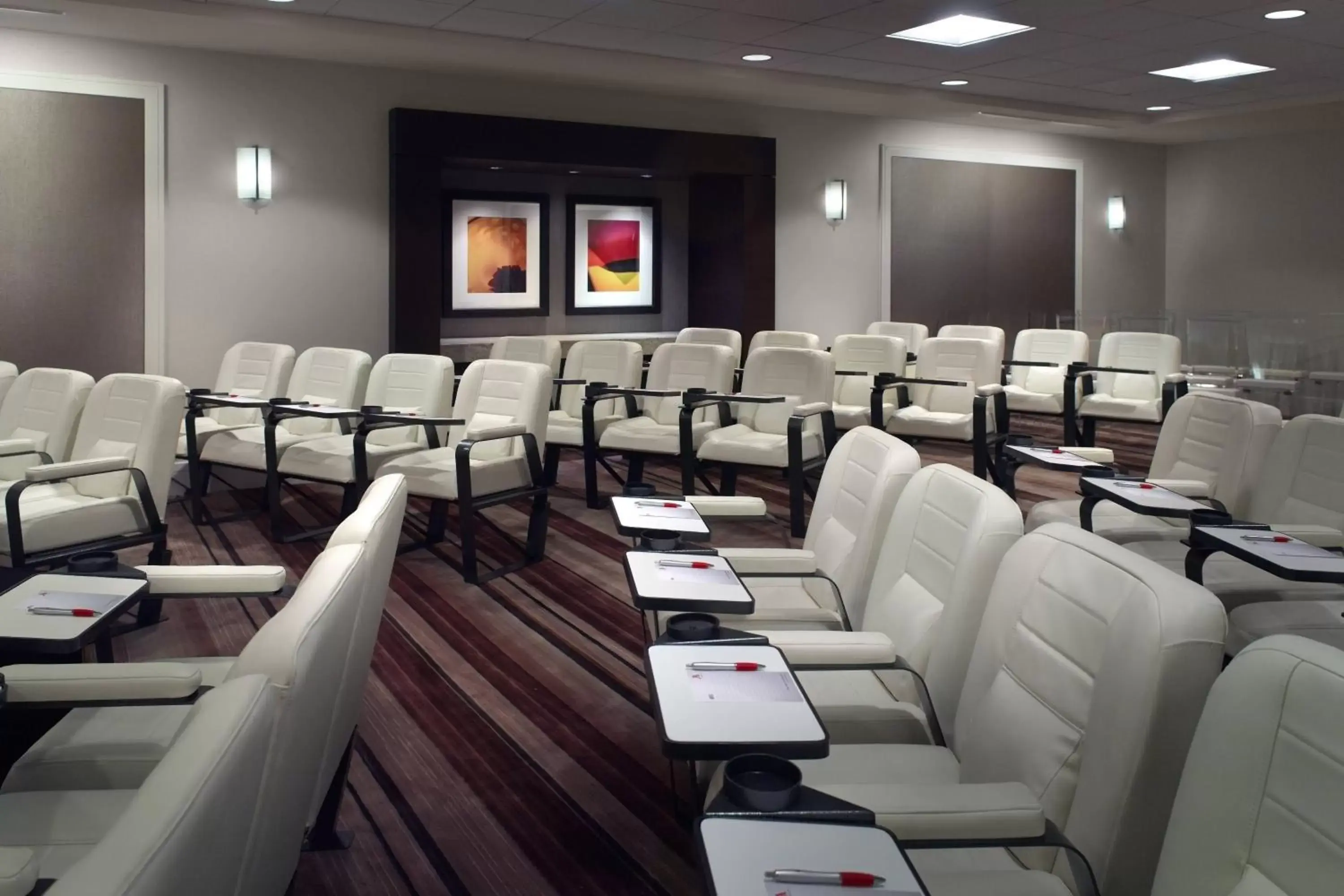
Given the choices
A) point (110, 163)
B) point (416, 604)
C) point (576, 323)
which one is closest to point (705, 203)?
point (576, 323)

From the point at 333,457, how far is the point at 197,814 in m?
4.91

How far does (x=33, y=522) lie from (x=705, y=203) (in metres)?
6.91

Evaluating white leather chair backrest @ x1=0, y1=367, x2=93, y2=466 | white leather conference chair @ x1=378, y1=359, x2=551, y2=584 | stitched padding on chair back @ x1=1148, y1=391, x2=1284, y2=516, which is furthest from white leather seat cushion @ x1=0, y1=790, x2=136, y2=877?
stitched padding on chair back @ x1=1148, y1=391, x2=1284, y2=516

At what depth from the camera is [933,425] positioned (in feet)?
24.7

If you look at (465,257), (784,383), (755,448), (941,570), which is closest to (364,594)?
(941,570)

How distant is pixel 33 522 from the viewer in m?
4.29

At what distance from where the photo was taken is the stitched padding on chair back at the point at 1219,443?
4.24 m

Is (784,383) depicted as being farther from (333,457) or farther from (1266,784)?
(1266,784)

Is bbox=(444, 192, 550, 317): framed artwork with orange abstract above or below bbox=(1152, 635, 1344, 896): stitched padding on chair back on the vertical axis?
above

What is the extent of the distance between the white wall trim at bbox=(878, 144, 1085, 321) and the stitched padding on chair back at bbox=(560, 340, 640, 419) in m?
4.16

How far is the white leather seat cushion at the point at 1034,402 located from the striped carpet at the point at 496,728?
3.80 meters

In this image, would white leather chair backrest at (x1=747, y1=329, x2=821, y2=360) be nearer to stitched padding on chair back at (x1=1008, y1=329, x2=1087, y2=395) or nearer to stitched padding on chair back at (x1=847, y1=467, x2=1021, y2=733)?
stitched padding on chair back at (x1=1008, y1=329, x2=1087, y2=395)

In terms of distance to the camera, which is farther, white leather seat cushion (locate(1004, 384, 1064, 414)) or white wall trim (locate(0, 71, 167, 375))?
white leather seat cushion (locate(1004, 384, 1064, 414))

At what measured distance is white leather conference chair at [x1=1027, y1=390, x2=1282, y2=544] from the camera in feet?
13.8
